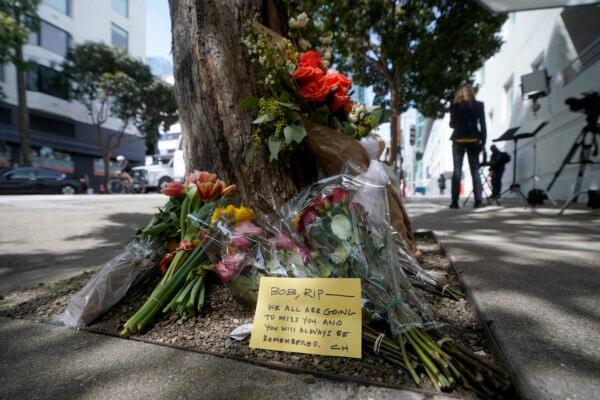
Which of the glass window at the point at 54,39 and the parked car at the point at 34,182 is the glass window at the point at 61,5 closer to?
the glass window at the point at 54,39

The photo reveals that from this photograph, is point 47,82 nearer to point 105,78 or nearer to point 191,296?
point 105,78

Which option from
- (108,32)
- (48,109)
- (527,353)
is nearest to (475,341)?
(527,353)

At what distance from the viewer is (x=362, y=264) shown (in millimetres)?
1174

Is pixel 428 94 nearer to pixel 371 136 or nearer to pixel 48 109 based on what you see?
pixel 371 136

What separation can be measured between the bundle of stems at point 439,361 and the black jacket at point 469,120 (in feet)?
15.8

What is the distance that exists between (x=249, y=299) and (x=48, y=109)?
2521cm

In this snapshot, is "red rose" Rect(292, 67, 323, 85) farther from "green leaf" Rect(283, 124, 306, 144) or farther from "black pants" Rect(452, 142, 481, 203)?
"black pants" Rect(452, 142, 481, 203)

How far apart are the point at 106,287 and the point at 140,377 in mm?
569

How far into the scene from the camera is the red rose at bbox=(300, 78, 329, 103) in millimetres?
1552

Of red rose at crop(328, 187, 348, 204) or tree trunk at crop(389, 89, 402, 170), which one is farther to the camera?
tree trunk at crop(389, 89, 402, 170)

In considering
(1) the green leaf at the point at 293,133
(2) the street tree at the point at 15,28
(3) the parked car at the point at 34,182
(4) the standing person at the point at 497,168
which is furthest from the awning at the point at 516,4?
(3) the parked car at the point at 34,182

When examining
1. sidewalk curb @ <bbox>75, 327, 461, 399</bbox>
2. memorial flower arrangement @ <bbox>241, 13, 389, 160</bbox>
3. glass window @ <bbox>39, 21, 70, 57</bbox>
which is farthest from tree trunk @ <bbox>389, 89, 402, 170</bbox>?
glass window @ <bbox>39, 21, 70, 57</bbox>

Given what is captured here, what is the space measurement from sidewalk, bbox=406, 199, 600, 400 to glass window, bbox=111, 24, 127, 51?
94.2 ft

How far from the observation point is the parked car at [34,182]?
1278 cm
